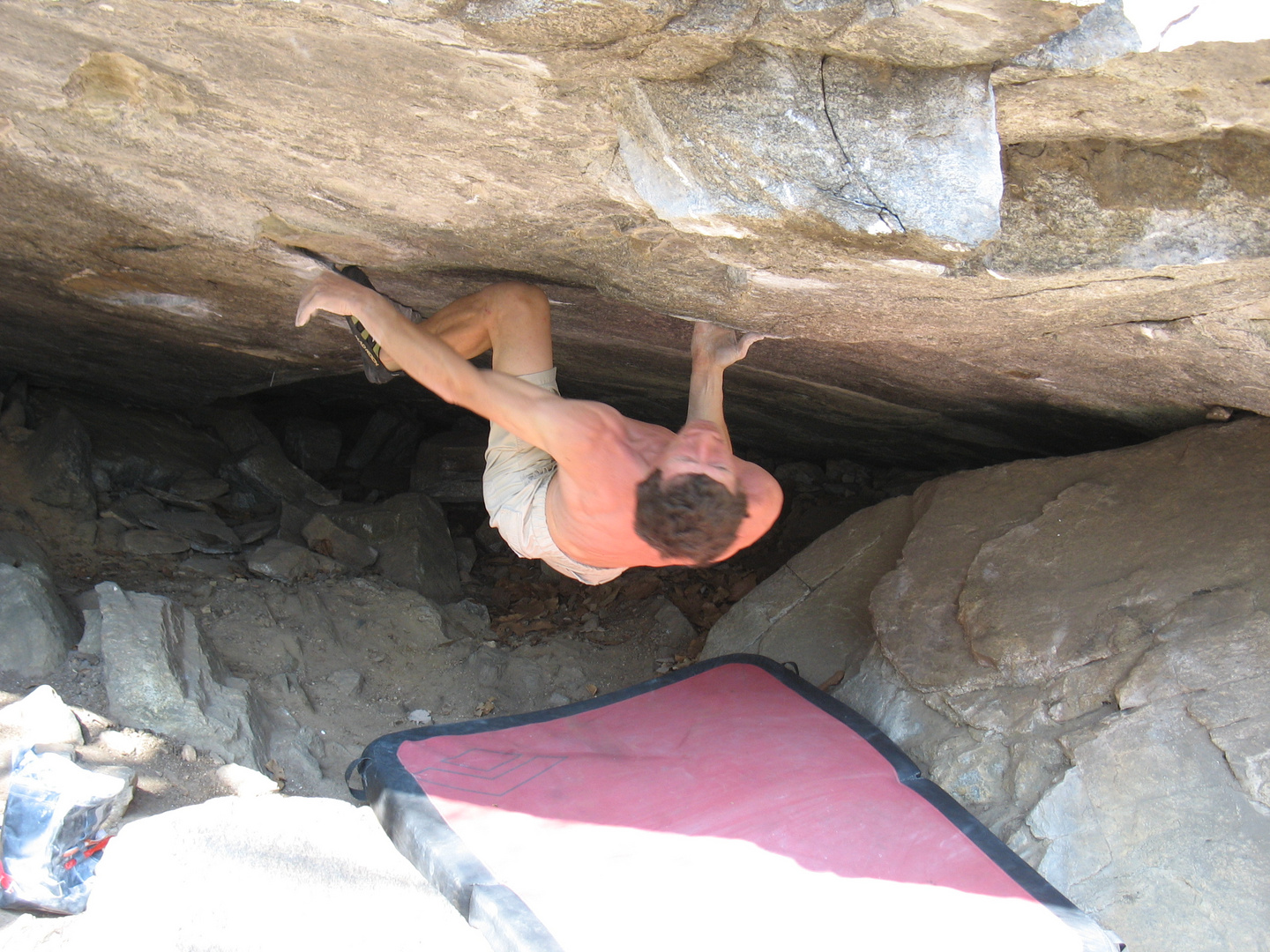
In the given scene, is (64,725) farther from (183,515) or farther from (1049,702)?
(1049,702)

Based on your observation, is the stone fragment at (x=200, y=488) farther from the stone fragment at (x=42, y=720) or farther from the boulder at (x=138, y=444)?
the stone fragment at (x=42, y=720)

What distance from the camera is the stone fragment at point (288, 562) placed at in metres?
3.68

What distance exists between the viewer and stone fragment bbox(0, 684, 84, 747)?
2373 mm

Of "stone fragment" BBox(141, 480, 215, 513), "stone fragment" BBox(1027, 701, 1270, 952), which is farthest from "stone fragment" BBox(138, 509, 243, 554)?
"stone fragment" BBox(1027, 701, 1270, 952)

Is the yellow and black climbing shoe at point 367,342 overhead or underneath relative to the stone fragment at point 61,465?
overhead

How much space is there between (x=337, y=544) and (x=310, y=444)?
1439 mm

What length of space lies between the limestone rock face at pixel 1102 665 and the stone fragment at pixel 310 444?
3.21m

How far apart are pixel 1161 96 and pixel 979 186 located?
0.24 m

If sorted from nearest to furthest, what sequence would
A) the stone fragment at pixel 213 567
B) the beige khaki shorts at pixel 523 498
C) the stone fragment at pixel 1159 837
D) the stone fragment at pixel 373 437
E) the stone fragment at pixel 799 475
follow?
the stone fragment at pixel 1159 837
the beige khaki shorts at pixel 523 498
the stone fragment at pixel 213 567
the stone fragment at pixel 799 475
the stone fragment at pixel 373 437

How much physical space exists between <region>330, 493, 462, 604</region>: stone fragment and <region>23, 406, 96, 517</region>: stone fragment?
103 cm

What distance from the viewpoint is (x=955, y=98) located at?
1.19m

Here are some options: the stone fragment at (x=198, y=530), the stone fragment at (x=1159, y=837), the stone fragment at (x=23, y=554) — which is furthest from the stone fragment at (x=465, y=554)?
the stone fragment at (x=1159, y=837)

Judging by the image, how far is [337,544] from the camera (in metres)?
4.00

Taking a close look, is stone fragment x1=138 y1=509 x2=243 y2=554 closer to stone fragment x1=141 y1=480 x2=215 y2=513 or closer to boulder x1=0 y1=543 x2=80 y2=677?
stone fragment x1=141 y1=480 x2=215 y2=513
